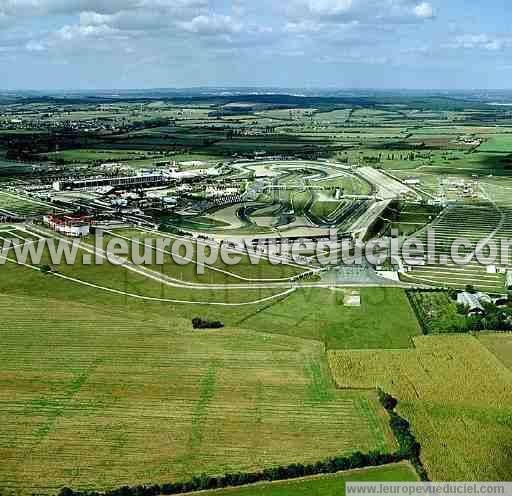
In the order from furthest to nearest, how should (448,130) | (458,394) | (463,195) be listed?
(448,130) < (463,195) < (458,394)

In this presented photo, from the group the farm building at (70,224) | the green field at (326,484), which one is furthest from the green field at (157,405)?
the farm building at (70,224)

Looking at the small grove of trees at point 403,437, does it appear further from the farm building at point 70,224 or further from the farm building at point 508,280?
the farm building at point 70,224

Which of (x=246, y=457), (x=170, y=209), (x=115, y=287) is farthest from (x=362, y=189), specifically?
(x=246, y=457)

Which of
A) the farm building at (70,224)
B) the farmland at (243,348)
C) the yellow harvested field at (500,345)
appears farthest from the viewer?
the farm building at (70,224)

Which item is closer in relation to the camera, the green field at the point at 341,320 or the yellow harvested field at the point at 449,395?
the yellow harvested field at the point at 449,395

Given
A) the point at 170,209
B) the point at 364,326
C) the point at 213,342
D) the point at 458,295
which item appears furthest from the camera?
the point at 170,209

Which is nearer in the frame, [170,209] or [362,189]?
[170,209]

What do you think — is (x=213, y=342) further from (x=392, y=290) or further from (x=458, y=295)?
(x=458, y=295)
